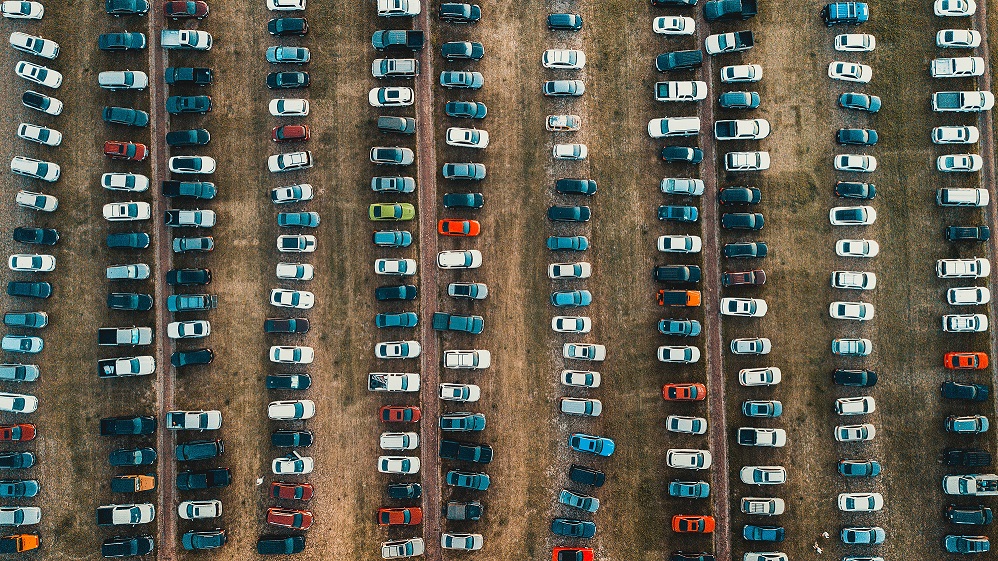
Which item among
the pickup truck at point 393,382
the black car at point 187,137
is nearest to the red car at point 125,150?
the black car at point 187,137

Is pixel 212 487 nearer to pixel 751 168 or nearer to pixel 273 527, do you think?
pixel 273 527

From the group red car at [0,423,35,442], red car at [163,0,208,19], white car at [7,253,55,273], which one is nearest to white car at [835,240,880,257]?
red car at [163,0,208,19]

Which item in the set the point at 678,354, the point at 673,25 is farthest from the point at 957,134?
the point at 678,354

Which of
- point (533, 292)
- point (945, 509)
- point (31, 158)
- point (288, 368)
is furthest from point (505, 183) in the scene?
point (945, 509)

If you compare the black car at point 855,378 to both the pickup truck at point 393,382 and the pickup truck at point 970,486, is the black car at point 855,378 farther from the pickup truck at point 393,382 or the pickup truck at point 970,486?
the pickup truck at point 393,382

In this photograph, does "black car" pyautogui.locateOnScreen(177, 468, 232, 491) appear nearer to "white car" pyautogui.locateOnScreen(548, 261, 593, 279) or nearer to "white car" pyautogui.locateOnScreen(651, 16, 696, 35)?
"white car" pyautogui.locateOnScreen(548, 261, 593, 279)

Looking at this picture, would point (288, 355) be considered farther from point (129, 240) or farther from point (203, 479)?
point (129, 240)
